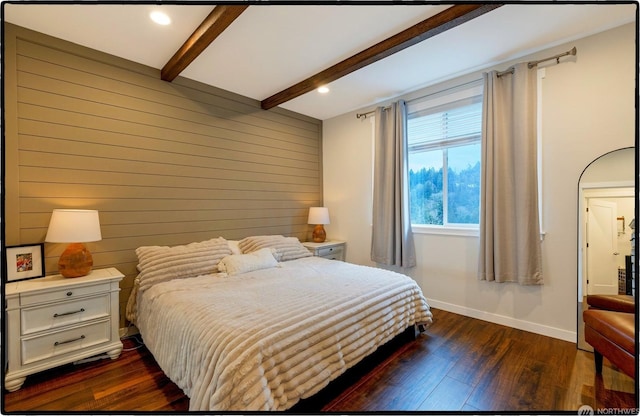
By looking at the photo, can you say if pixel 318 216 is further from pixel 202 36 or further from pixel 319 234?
pixel 202 36

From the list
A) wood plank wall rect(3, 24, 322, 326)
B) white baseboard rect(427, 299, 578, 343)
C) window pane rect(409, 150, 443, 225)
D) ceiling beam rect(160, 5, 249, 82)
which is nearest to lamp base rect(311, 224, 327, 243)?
wood plank wall rect(3, 24, 322, 326)

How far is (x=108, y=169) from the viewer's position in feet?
8.07

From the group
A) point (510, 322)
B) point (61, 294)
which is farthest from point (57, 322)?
point (510, 322)

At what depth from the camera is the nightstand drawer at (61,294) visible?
71.9 inches

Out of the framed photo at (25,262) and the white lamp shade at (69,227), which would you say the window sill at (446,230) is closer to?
the white lamp shade at (69,227)

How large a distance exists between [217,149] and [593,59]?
11.6 ft

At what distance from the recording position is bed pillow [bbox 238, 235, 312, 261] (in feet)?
10.2

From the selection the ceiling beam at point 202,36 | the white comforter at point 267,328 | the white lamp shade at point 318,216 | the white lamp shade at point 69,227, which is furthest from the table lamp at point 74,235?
the white lamp shade at point 318,216

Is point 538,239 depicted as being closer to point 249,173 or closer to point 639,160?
point 639,160

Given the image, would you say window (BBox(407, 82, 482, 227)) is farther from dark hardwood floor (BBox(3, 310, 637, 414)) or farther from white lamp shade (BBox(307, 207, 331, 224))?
dark hardwood floor (BBox(3, 310, 637, 414))

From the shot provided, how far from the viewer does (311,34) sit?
2.16m

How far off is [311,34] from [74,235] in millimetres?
2312

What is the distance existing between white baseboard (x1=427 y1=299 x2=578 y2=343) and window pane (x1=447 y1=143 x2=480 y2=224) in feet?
3.07

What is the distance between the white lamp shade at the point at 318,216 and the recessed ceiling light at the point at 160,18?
260cm
